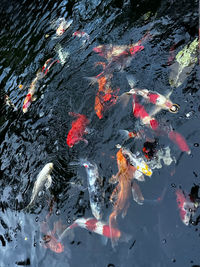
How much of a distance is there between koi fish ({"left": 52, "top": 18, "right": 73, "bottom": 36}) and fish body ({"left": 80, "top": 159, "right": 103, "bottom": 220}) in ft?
19.8

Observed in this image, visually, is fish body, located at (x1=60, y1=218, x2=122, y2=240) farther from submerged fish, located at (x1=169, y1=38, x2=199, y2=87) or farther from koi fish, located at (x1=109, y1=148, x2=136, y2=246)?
submerged fish, located at (x1=169, y1=38, x2=199, y2=87)

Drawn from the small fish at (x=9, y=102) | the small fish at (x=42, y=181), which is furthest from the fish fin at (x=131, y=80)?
the small fish at (x=9, y=102)

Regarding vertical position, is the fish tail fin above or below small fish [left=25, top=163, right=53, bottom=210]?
below

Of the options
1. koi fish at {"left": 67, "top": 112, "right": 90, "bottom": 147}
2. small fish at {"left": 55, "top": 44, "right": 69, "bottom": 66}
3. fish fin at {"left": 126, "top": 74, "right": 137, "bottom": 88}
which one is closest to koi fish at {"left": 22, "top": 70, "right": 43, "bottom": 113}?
small fish at {"left": 55, "top": 44, "right": 69, "bottom": 66}

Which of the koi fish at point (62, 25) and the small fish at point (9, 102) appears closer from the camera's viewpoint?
the small fish at point (9, 102)

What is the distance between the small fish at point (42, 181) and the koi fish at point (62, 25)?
5.86 meters

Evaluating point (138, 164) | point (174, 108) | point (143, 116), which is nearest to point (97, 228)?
point (138, 164)

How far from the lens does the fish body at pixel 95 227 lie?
4820 mm

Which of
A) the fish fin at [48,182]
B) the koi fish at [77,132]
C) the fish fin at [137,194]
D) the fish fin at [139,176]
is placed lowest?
the fish fin at [137,194]

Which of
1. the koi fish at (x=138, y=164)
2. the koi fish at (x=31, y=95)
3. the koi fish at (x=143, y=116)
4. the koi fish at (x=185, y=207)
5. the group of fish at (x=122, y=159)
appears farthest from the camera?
the koi fish at (x=31, y=95)

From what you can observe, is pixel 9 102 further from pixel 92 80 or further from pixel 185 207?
pixel 185 207

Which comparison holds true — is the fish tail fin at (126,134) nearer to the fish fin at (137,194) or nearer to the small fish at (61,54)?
the fish fin at (137,194)

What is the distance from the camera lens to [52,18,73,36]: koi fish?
9873 millimetres

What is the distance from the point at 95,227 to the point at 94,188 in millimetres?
793
